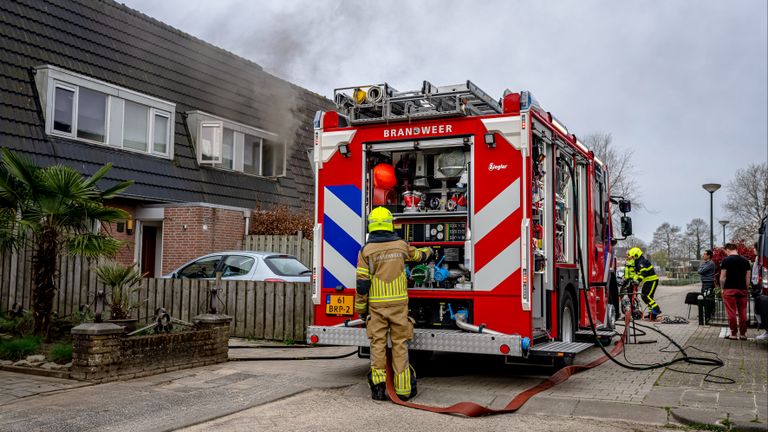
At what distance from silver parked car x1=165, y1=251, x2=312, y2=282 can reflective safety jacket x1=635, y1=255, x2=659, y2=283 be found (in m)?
8.25

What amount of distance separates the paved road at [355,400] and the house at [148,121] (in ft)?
27.3

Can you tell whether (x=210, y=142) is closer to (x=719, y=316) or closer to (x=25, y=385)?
(x=25, y=385)

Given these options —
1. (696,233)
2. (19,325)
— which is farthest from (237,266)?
(696,233)

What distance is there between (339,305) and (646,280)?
34.6ft

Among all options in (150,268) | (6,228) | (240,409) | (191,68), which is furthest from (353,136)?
(191,68)

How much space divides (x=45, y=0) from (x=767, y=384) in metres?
16.0

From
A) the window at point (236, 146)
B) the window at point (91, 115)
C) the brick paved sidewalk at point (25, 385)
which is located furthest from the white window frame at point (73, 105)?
the brick paved sidewalk at point (25, 385)

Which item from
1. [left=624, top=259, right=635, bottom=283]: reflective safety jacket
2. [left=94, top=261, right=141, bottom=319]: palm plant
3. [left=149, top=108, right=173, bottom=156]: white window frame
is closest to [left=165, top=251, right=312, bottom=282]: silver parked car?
[left=94, top=261, right=141, bottom=319]: palm plant

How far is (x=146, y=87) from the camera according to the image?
17859 mm

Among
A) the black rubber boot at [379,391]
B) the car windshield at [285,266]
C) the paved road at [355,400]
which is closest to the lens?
the paved road at [355,400]

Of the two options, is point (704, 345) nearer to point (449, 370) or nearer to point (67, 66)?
point (449, 370)

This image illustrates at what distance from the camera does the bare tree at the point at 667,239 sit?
214 feet

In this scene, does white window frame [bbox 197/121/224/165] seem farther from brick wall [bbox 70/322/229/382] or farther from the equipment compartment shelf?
the equipment compartment shelf

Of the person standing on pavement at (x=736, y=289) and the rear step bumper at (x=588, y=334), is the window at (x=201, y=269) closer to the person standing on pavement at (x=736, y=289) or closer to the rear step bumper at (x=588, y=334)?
the rear step bumper at (x=588, y=334)
